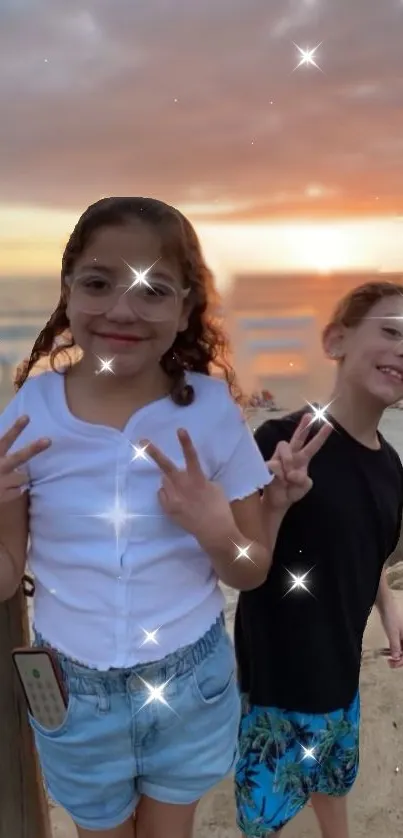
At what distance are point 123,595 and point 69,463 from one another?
0.21m

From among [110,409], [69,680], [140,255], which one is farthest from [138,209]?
[69,680]

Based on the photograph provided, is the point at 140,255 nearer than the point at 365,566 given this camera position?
Yes

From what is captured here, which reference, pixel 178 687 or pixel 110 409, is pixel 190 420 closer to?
pixel 110 409

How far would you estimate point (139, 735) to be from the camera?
3.61ft

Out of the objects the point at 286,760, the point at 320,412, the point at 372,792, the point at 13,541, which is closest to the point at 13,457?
the point at 13,541

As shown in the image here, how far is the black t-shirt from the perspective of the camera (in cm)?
137

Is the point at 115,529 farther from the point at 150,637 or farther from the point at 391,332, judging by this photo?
the point at 391,332

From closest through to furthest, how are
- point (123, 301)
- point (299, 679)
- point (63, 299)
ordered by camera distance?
point (123, 301) → point (63, 299) → point (299, 679)

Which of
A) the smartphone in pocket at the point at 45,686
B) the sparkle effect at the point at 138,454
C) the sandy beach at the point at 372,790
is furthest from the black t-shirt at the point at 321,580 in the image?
the smartphone in pocket at the point at 45,686

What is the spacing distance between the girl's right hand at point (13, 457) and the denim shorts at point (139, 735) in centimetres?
27

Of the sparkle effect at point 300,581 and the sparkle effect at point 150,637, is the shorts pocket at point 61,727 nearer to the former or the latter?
the sparkle effect at point 150,637

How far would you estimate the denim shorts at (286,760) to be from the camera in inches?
55.3

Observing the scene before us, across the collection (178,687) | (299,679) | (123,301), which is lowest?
(299,679)

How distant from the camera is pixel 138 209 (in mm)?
1091
